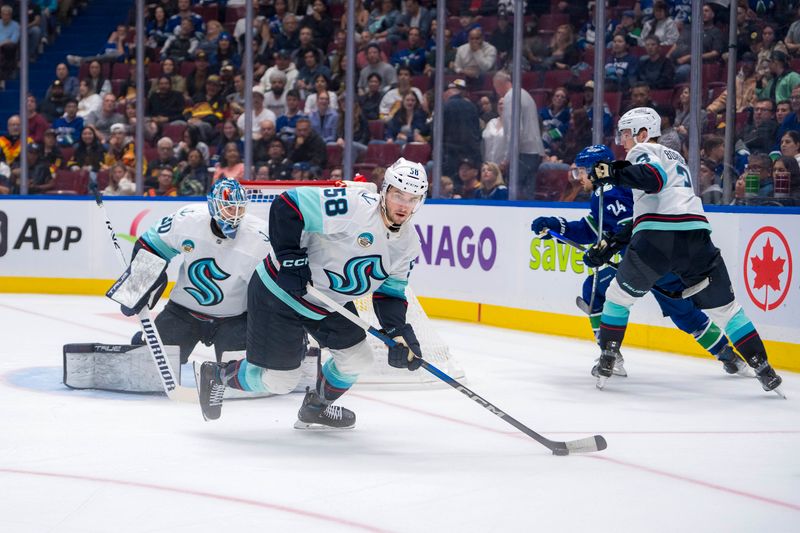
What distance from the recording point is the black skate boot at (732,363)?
5.46 meters

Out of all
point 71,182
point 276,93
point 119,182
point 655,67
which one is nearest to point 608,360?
point 655,67

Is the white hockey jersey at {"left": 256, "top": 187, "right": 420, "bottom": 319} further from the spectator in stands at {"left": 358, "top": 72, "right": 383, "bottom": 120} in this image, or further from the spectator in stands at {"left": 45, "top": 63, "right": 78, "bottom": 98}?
the spectator in stands at {"left": 45, "top": 63, "right": 78, "bottom": 98}

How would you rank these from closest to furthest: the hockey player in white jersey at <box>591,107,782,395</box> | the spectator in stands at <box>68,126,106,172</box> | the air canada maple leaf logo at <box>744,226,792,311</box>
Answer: the hockey player in white jersey at <box>591,107,782,395</box> → the air canada maple leaf logo at <box>744,226,792,311</box> → the spectator in stands at <box>68,126,106,172</box>

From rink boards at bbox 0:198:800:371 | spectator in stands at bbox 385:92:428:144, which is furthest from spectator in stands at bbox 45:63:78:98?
spectator in stands at bbox 385:92:428:144

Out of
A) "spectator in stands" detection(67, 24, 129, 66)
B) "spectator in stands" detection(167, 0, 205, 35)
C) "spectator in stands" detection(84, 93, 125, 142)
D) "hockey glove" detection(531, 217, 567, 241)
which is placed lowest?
"hockey glove" detection(531, 217, 567, 241)

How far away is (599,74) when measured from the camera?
694 cm

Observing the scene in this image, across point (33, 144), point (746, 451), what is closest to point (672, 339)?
point (746, 451)

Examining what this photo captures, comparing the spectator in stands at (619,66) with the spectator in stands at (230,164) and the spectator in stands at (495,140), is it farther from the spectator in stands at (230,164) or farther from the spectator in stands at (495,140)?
the spectator in stands at (230,164)

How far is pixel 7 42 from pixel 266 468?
283 inches

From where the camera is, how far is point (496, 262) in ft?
25.0

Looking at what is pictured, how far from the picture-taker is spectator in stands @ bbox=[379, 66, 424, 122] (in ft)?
27.3

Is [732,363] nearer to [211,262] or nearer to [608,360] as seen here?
[608,360]

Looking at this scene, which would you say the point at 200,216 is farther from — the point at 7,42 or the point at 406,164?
the point at 7,42

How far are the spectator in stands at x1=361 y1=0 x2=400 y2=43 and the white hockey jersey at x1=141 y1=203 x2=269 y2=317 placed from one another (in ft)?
13.0
